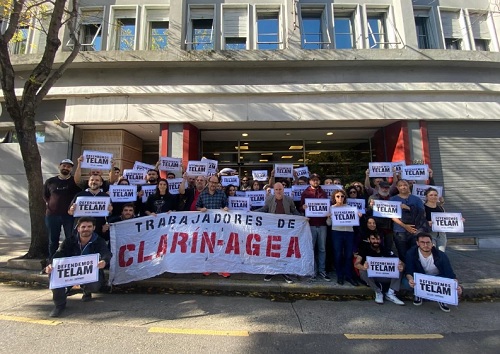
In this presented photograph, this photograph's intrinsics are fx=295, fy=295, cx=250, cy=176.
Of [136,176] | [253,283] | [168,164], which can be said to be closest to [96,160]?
[136,176]

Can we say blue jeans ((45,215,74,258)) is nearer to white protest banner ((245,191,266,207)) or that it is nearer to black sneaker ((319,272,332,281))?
white protest banner ((245,191,266,207))

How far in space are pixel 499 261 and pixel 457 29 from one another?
8.82 meters

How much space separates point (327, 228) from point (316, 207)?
23.7 inches

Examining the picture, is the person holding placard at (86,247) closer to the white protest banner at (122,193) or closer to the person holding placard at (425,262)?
the white protest banner at (122,193)

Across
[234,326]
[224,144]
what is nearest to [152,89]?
[224,144]

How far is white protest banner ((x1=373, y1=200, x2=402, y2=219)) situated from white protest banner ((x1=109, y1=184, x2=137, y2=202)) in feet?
15.9

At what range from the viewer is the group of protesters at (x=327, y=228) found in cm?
480

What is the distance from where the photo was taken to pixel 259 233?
228 inches

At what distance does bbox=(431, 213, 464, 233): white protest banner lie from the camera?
534 centimetres

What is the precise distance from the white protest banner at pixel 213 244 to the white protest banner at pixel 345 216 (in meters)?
0.62

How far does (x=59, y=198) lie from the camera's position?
5.89m

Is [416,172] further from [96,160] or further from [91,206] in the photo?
[96,160]

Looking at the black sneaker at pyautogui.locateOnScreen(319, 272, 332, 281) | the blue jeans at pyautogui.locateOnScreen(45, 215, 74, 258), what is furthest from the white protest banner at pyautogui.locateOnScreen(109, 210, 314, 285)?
the blue jeans at pyautogui.locateOnScreen(45, 215, 74, 258)

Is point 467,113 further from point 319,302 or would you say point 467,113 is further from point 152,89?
point 152,89
